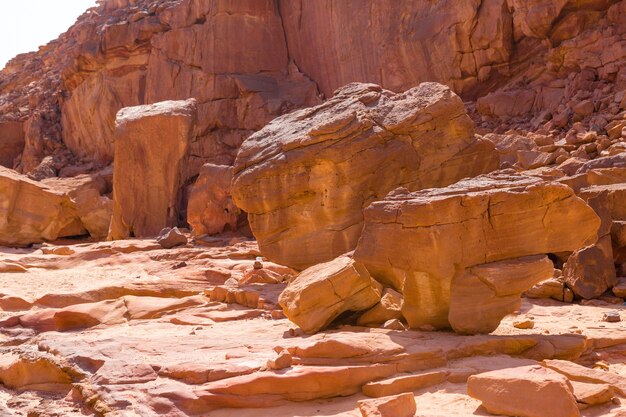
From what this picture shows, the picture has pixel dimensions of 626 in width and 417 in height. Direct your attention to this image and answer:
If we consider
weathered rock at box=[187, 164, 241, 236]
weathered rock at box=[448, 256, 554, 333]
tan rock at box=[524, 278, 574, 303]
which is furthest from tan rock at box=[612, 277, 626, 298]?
weathered rock at box=[187, 164, 241, 236]

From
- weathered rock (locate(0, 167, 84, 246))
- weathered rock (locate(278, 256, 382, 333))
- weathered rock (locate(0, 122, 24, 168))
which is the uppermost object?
weathered rock (locate(0, 122, 24, 168))

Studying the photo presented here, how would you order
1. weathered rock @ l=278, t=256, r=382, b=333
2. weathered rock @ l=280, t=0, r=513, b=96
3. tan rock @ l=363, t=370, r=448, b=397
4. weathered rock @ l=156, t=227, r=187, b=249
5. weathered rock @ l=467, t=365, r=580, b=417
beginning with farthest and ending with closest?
weathered rock @ l=280, t=0, r=513, b=96
weathered rock @ l=156, t=227, r=187, b=249
weathered rock @ l=278, t=256, r=382, b=333
tan rock @ l=363, t=370, r=448, b=397
weathered rock @ l=467, t=365, r=580, b=417

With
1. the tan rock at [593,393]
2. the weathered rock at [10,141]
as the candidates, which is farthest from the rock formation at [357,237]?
the weathered rock at [10,141]

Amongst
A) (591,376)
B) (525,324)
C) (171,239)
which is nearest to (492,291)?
(525,324)

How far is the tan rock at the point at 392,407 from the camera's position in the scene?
372 centimetres

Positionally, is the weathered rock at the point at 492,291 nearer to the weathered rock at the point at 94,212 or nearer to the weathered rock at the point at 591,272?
the weathered rock at the point at 591,272

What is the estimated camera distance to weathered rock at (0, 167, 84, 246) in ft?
43.4

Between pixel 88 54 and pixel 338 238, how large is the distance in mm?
16941

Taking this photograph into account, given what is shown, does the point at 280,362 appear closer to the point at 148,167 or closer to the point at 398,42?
the point at 148,167

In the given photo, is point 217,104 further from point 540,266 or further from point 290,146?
point 540,266

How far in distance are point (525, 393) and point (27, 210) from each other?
12.1m

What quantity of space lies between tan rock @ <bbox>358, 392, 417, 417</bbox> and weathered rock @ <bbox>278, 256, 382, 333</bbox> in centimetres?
177

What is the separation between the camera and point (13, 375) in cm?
521

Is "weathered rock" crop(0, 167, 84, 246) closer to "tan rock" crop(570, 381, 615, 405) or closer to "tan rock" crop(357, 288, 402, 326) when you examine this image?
"tan rock" crop(357, 288, 402, 326)
